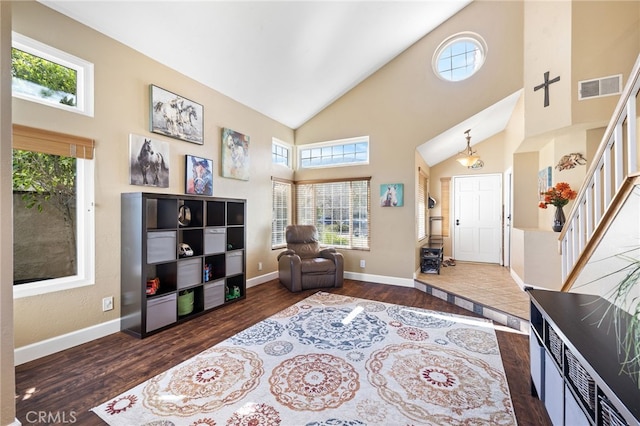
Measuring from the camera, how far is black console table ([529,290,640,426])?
97cm

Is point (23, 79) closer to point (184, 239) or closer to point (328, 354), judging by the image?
point (184, 239)

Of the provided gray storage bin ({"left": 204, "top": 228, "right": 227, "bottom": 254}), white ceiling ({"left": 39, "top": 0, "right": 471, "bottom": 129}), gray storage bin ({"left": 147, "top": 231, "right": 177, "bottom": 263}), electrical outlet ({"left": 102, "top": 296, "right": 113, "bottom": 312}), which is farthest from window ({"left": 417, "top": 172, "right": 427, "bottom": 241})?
electrical outlet ({"left": 102, "top": 296, "right": 113, "bottom": 312})

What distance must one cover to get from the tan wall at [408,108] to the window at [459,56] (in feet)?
0.33

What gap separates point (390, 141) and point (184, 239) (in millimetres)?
3792

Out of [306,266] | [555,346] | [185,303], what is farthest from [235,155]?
[555,346]

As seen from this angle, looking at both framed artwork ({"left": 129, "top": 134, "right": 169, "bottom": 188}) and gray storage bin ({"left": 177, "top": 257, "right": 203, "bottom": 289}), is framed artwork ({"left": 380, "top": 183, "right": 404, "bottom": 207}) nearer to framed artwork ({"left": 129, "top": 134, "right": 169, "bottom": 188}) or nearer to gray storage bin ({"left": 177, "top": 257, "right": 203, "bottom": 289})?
gray storage bin ({"left": 177, "top": 257, "right": 203, "bottom": 289})

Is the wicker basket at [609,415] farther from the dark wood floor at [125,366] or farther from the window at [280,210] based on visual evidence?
the window at [280,210]

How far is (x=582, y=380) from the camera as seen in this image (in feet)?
4.00

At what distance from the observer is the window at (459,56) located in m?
4.38

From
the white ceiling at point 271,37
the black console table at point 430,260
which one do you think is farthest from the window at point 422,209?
the white ceiling at point 271,37

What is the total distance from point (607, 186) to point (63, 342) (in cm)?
489

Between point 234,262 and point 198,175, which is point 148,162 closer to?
point 198,175

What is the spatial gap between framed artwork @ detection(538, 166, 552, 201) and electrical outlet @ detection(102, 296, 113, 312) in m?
6.21

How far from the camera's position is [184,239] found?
3.71 metres
